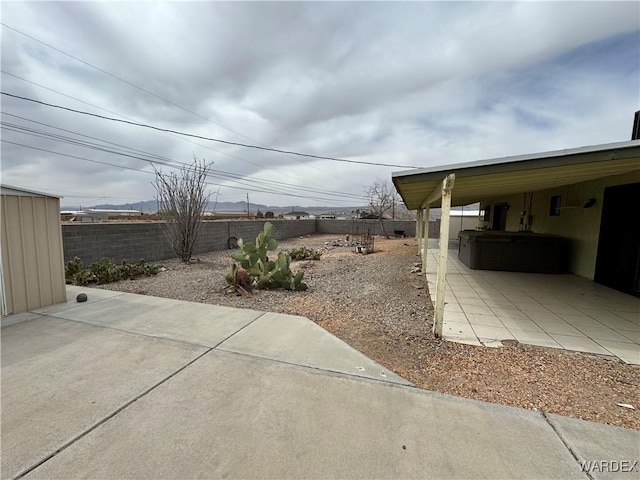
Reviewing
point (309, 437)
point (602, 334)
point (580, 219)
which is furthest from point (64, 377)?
point (580, 219)

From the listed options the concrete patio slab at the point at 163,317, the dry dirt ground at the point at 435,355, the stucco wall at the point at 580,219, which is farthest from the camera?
the stucco wall at the point at 580,219

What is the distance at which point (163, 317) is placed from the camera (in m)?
4.05

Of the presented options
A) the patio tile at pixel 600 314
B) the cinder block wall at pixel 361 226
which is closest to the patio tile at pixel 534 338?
the patio tile at pixel 600 314

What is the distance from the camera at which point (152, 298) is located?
4977mm

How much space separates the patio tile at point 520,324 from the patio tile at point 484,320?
0.08 metres

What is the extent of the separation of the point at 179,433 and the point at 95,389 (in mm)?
1050

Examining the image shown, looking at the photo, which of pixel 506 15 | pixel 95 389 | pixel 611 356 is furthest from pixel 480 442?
pixel 506 15

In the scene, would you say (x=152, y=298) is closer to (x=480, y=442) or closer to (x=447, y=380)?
(x=447, y=380)

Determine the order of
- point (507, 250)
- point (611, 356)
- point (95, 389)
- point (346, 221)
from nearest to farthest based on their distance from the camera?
point (95, 389), point (611, 356), point (507, 250), point (346, 221)

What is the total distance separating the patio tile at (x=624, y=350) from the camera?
10.1ft

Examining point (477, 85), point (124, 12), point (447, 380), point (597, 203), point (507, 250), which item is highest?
point (477, 85)

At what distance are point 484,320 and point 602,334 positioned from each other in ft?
4.47

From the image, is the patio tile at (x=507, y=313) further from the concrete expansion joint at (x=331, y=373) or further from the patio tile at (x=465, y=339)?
the concrete expansion joint at (x=331, y=373)

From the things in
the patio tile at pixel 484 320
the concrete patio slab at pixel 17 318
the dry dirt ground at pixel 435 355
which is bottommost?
the dry dirt ground at pixel 435 355
